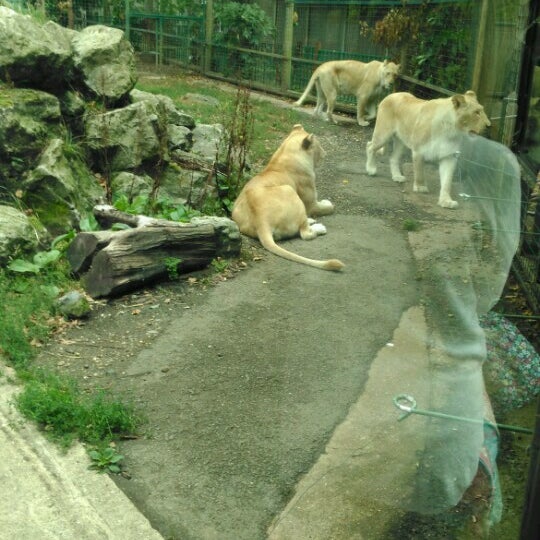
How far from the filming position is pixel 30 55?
282 inches

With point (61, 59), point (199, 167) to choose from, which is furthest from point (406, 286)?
point (61, 59)

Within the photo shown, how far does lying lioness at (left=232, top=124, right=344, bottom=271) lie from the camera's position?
7.13 metres

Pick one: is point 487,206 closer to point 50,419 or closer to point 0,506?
point 50,419

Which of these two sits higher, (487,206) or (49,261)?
(487,206)

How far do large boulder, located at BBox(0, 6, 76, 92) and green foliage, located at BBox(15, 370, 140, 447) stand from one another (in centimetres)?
401

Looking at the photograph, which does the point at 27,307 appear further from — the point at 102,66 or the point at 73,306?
the point at 102,66

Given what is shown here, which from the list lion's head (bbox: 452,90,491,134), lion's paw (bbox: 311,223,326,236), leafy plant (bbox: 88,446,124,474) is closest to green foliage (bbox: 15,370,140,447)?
leafy plant (bbox: 88,446,124,474)

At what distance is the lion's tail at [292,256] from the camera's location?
21.4 feet

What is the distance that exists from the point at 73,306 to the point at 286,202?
8.75 feet

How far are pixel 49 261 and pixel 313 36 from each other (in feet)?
35.7

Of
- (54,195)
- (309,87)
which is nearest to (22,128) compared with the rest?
(54,195)

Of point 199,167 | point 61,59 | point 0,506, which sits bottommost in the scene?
point 0,506

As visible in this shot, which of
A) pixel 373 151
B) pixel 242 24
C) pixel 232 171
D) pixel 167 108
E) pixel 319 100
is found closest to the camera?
pixel 232 171

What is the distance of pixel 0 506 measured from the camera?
3.54 meters
